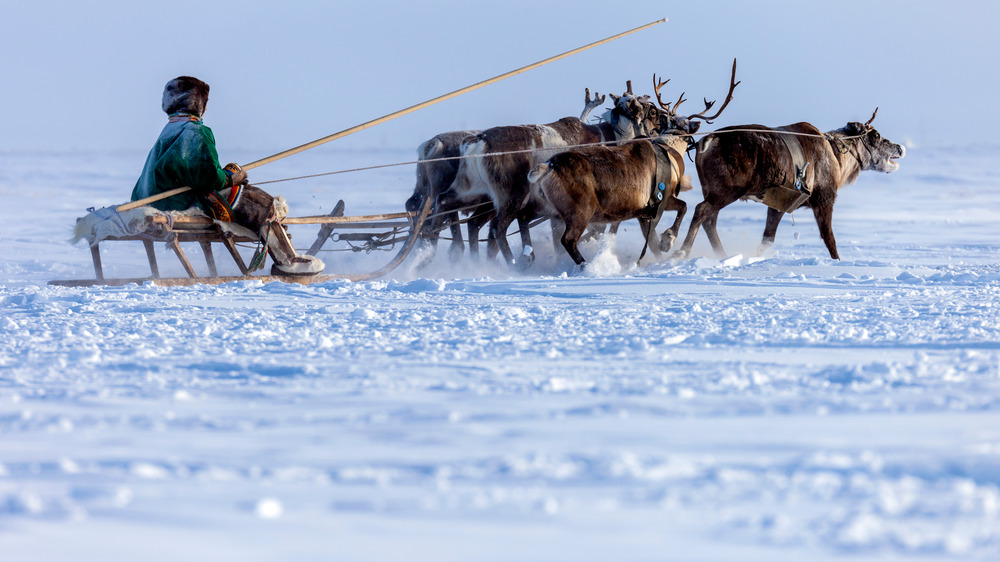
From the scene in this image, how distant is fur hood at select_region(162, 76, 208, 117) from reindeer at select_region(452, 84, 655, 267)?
2482mm

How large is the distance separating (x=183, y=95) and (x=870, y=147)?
694 centimetres

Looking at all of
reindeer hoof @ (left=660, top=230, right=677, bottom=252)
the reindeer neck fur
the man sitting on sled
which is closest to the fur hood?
the man sitting on sled

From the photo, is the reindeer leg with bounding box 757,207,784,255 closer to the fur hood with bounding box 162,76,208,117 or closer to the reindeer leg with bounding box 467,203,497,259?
the reindeer leg with bounding box 467,203,497,259

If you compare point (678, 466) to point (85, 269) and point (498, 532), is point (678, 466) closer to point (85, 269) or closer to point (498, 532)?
point (498, 532)

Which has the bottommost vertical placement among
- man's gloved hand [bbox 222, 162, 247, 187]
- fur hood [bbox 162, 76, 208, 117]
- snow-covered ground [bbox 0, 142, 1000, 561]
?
snow-covered ground [bbox 0, 142, 1000, 561]

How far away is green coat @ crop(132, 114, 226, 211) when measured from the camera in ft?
23.6

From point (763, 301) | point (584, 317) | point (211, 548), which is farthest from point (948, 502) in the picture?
point (763, 301)

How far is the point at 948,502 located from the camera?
2273mm

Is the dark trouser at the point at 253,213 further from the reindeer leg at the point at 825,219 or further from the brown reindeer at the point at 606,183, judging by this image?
the reindeer leg at the point at 825,219

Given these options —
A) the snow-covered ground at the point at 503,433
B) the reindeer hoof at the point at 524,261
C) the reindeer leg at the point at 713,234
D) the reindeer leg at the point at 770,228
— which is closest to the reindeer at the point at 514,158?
the reindeer hoof at the point at 524,261

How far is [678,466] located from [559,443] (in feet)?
1.22

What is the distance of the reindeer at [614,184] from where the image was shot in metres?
8.33

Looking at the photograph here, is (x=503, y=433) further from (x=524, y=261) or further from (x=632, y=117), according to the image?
(x=632, y=117)

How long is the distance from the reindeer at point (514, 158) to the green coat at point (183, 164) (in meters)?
2.46
